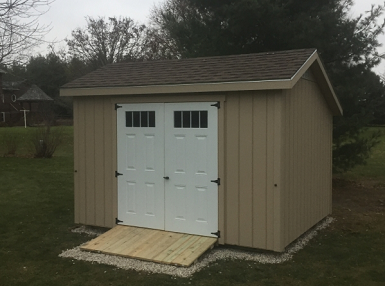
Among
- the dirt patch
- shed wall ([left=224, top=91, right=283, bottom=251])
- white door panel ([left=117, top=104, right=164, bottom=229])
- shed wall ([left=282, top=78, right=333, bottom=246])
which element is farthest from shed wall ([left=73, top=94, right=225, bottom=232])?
the dirt patch

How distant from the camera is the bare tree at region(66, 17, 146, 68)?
3102 centimetres

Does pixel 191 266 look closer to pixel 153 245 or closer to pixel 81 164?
pixel 153 245

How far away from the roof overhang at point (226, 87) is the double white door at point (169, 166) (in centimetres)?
26

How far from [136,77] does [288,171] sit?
9.52 feet

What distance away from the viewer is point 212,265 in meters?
5.63

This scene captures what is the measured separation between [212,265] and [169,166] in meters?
1.74

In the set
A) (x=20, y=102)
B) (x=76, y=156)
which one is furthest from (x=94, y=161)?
(x=20, y=102)

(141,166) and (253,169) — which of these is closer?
(253,169)

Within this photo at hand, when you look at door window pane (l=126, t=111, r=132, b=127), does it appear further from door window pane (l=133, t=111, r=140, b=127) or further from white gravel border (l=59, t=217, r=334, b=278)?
white gravel border (l=59, t=217, r=334, b=278)

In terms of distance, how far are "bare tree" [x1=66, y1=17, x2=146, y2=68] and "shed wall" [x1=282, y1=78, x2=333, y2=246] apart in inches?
967

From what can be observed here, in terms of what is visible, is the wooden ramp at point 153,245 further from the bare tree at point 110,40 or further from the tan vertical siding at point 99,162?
the bare tree at point 110,40

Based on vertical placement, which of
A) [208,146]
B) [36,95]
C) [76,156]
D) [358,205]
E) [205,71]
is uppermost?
[36,95]

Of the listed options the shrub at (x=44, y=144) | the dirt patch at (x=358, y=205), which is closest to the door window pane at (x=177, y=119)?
the dirt patch at (x=358, y=205)

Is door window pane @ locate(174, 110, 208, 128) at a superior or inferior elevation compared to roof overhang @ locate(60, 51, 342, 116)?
inferior
